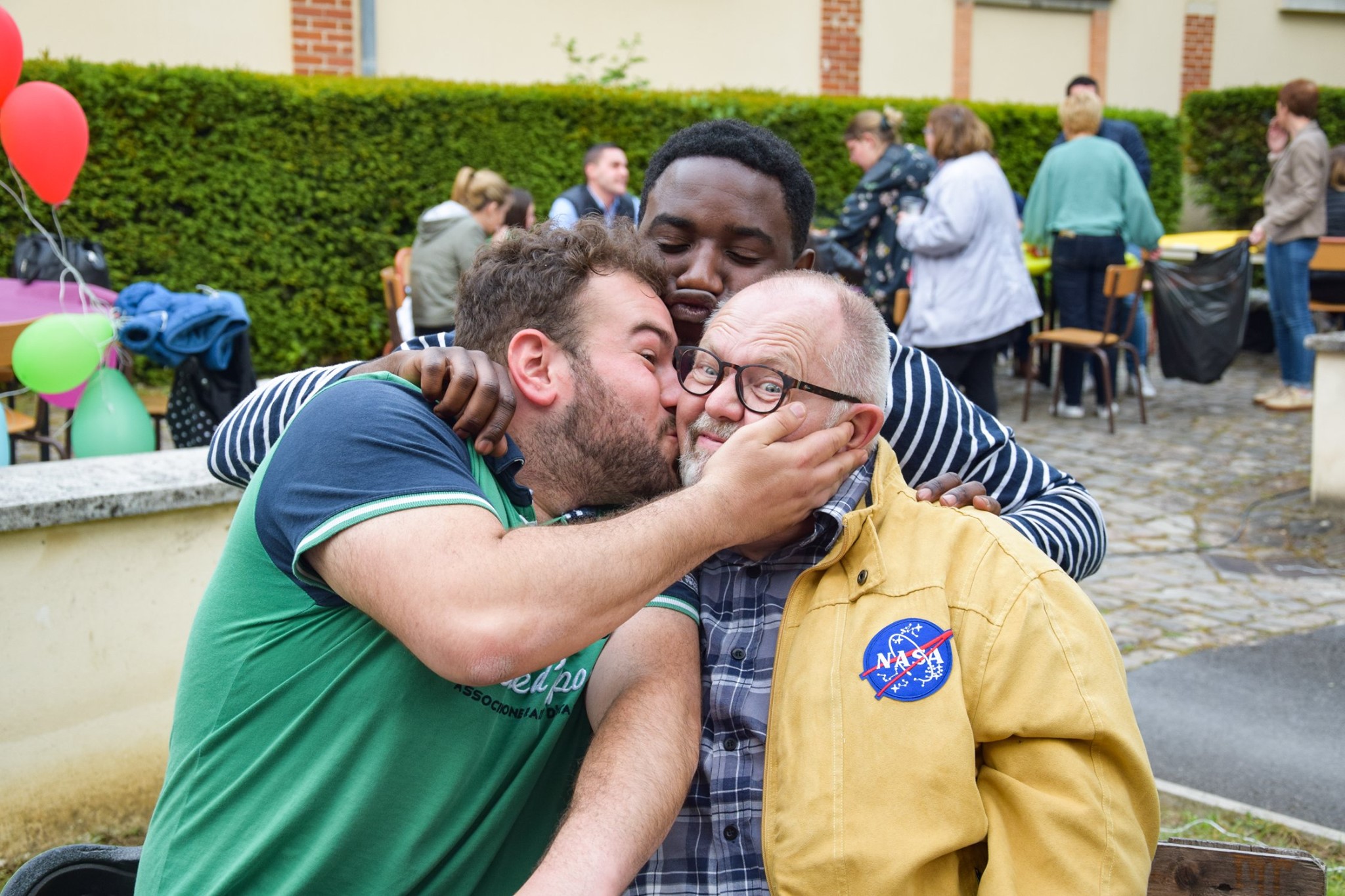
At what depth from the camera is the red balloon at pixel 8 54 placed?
499cm

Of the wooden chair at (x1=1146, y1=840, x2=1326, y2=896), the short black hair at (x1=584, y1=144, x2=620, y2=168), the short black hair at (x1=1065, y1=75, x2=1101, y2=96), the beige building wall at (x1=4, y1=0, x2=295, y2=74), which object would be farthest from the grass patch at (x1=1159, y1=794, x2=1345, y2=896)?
the beige building wall at (x1=4, y1=0, x2=295, y2=74)

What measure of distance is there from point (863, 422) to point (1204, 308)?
30.6 ft

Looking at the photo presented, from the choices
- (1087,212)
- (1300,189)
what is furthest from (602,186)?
(1300,189)

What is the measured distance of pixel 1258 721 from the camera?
4.88m

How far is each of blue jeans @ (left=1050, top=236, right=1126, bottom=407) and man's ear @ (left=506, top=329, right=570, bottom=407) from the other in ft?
27.7

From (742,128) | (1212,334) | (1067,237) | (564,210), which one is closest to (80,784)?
(742,128)

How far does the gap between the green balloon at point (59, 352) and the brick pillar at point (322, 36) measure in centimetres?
698

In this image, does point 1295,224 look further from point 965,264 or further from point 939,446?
point 939,446

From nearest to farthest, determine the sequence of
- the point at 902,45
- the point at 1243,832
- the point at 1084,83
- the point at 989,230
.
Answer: the point at 1243,832 < the point at 989,230 < the point at 1084,83 < the point at 902,45

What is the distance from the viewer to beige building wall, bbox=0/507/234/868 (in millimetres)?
3650

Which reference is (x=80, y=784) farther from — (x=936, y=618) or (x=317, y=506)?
(x=936, y=618)

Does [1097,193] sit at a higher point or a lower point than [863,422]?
higher

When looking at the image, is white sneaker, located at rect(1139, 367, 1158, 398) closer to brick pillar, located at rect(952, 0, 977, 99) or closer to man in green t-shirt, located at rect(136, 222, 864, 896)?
brick pillar, located at rect(952, 0, 977, 99)

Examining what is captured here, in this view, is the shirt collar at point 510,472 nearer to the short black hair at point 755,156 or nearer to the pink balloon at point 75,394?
the short black hair at point 755,156
